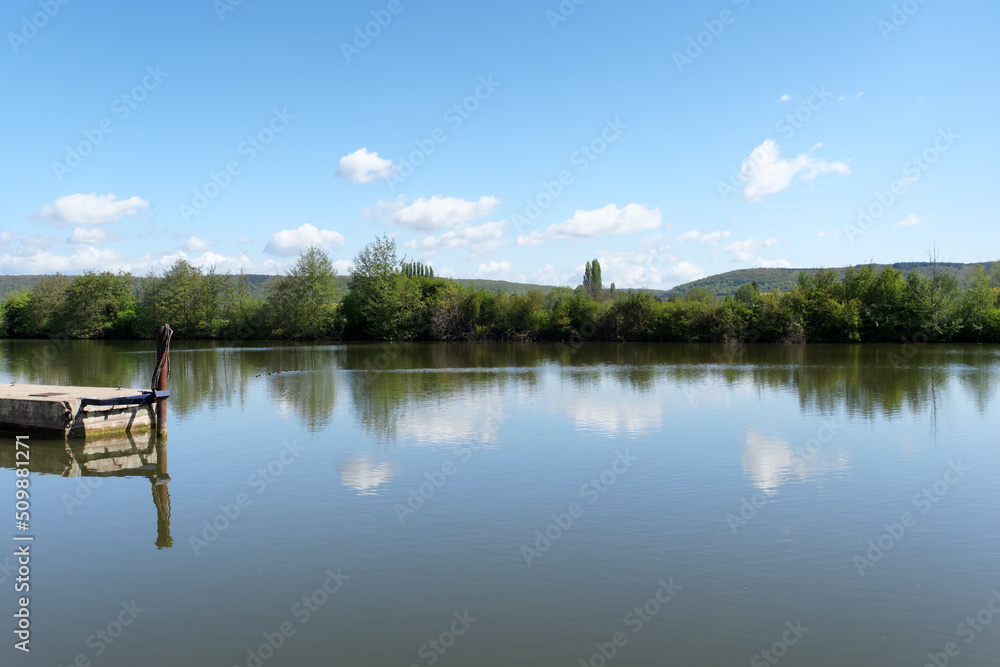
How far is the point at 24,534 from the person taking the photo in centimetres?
933

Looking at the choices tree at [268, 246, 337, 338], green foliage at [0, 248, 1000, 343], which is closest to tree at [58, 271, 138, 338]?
green foliage at [0, 248, 1000, 343]

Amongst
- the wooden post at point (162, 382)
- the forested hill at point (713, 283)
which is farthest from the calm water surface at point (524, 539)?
the forested hill at point (713, 283)

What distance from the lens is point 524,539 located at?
8.97 metres

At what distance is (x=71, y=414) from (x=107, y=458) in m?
2.12

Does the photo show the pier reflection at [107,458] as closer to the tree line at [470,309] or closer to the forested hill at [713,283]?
the tree line at [470,309]

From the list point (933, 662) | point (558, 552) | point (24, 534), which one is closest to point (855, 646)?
point (933, 662)

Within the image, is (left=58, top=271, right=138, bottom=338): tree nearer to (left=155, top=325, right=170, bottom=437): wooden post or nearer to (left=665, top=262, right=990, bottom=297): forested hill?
(left=155, top=325, right=170, bottom=437): wooden post

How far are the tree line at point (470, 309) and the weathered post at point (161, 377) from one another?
49.3m

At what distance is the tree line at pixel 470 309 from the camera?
5522 cm

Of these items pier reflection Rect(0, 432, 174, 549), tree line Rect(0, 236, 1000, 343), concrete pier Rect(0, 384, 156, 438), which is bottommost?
pier reflection Rect(0, 432, 174, 549)

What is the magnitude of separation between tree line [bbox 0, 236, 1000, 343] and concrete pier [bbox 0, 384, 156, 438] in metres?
49.8

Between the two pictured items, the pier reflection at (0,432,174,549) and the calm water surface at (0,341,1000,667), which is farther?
the pier reflection at (0,432,174,549)

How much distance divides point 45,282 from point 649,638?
292ft

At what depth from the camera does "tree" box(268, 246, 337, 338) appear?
6988 cm
